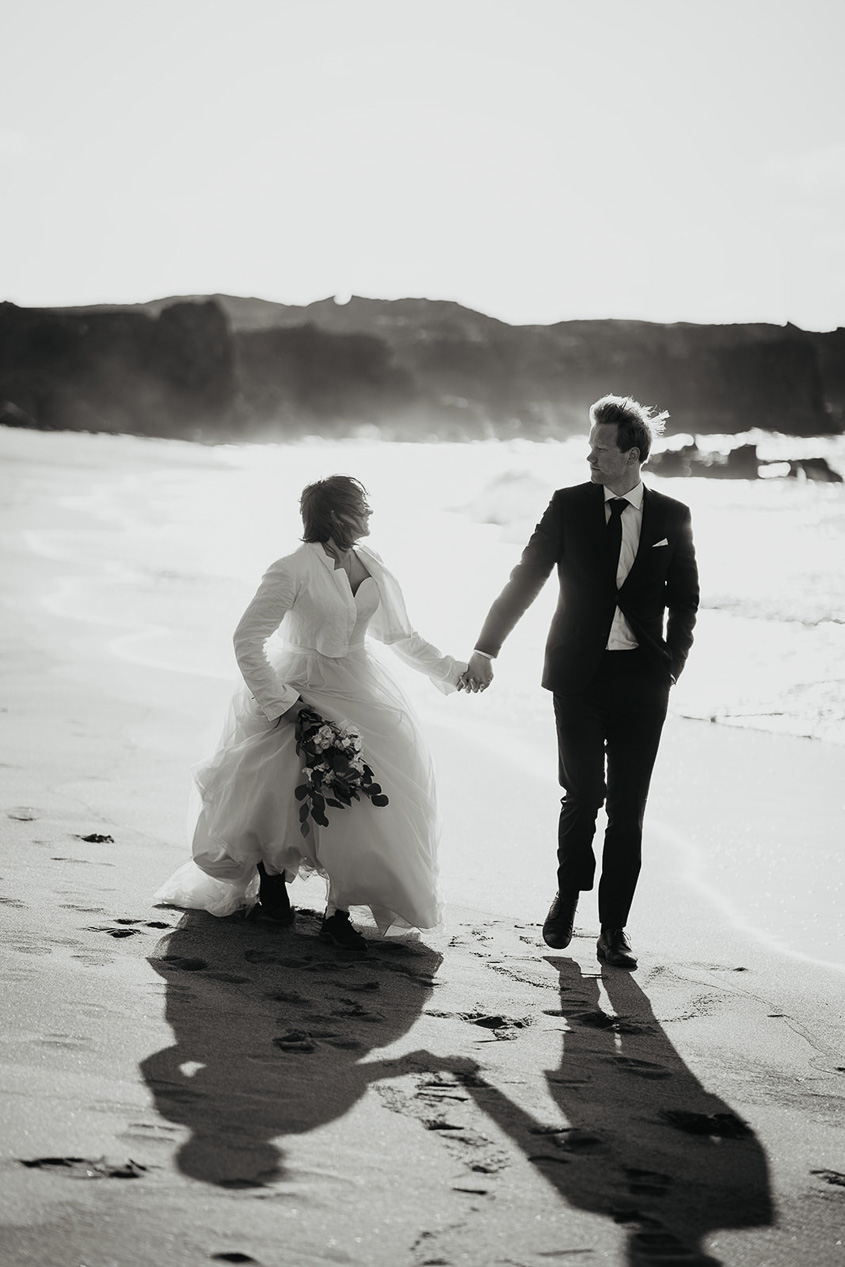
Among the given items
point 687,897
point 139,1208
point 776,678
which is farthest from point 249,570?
point 139,1208

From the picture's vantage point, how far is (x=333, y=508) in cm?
512

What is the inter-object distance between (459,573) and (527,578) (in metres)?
18.2

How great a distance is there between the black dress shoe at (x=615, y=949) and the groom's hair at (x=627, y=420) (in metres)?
1.82

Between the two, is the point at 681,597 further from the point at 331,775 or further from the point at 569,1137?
the point at 569,1137

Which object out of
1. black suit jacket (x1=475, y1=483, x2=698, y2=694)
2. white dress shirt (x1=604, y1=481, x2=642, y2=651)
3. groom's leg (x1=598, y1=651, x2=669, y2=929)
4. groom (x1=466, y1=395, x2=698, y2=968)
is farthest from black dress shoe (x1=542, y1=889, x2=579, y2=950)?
white dress shirt (x1=604, y1=481, x2=642, y2=651)

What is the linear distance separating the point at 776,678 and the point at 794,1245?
11.2 meters

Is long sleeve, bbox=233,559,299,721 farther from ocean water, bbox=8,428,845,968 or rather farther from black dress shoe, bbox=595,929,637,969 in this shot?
black dress shoe, bbox=595,929,637,969

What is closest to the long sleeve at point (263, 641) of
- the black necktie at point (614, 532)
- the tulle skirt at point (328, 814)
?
the tulle skirt at point (328, 814)

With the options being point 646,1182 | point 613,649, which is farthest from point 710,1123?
point 613,649

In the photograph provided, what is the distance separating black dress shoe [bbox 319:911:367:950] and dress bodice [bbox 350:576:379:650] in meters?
1.03

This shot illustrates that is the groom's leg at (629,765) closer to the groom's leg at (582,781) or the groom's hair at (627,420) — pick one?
the groom's leg at (582,781)

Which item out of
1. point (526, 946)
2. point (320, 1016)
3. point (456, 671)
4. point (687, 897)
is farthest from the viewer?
point (687, 897)

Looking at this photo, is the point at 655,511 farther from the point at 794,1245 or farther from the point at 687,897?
the point at 794,1245

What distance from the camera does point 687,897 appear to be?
19.9ft
